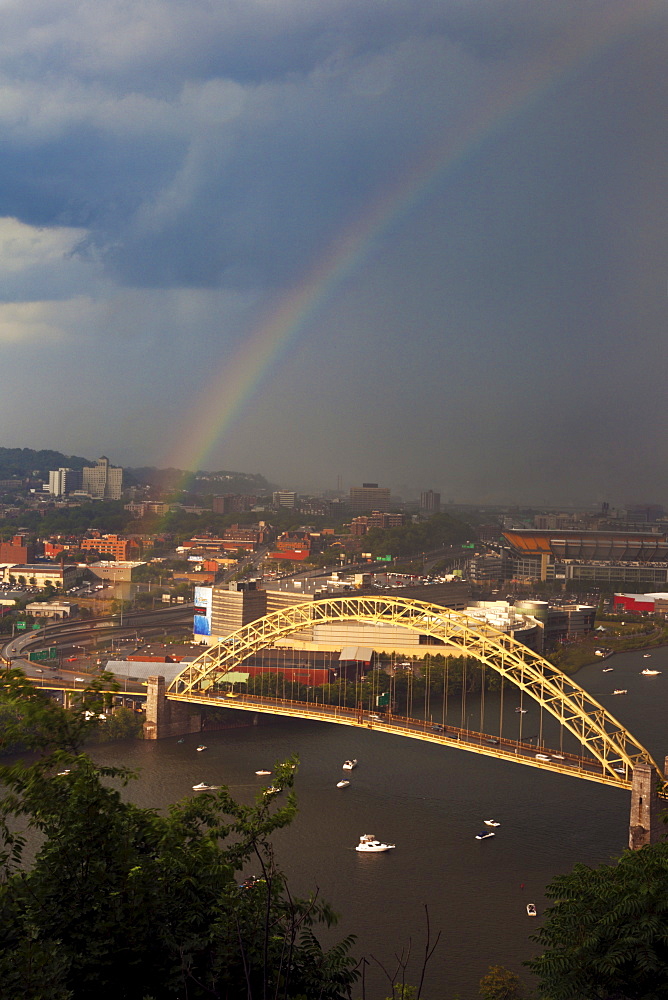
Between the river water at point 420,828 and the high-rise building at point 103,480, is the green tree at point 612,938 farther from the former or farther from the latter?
the high-rise building at point 103,480

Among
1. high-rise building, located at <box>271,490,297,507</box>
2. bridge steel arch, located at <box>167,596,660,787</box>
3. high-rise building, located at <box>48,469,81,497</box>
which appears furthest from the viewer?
high-rise building, located at <box>271,490,297,507</box>

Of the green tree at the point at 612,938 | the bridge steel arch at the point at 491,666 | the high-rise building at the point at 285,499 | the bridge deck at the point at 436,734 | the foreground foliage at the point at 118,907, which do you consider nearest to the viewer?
the foreground foliage at the point at 118,907

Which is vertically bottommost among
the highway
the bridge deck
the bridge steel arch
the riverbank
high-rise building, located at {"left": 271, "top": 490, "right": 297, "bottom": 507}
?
the highway

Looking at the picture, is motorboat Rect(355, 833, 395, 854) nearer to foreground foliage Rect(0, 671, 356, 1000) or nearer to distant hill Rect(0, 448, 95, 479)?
foreground foliage Rect(0, 671, 356, 1000)

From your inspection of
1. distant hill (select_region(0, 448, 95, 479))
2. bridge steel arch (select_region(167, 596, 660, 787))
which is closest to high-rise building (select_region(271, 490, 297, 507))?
distant hill (select_region(0, 448, 95, 479))

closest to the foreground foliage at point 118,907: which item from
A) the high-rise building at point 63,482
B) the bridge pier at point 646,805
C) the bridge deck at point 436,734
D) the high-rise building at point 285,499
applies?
the bridge pier at point 646,805

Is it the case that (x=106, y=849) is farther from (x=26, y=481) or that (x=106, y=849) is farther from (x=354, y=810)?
(x=26, y=481)

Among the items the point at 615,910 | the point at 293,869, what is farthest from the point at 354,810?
the point at 615,910
